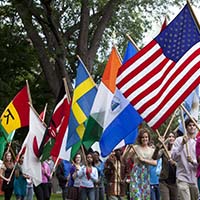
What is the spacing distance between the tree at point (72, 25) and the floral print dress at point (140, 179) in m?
12.4

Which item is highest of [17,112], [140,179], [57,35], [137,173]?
[57,35]

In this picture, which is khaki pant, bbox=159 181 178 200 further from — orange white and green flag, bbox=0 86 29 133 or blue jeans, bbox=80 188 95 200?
orange white and green flag, bbox=0 86 29 133

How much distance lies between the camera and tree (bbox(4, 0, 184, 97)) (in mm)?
24234

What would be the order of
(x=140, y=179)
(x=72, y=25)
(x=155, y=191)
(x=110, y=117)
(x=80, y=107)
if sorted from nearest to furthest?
(x=110, y=117) → (x=140, y=179) → (x=80, y=107) → (x=155, y=191) → (x=72, y=25)

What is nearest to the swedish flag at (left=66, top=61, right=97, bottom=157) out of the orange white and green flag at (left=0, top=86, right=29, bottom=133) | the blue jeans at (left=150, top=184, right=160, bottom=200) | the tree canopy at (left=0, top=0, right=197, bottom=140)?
the orange white and green flag at (left=0, top=86, right=29, bottom=133)

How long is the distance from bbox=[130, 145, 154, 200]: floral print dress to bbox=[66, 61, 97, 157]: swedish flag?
1874mm

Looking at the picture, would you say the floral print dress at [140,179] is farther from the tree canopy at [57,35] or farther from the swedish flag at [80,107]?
the tree canopy at [57,35]

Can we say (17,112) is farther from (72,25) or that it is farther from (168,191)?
(72,25)

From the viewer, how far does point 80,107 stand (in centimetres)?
1336

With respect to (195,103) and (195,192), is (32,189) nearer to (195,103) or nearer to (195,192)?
(195,103)

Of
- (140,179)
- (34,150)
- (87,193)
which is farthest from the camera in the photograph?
(87,193)

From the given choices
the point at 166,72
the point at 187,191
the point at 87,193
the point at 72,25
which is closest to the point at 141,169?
the point at 187,191

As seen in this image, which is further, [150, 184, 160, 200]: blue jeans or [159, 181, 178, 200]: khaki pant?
[150, 184, 160, 200]: blue jeans

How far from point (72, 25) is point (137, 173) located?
1838 cm
